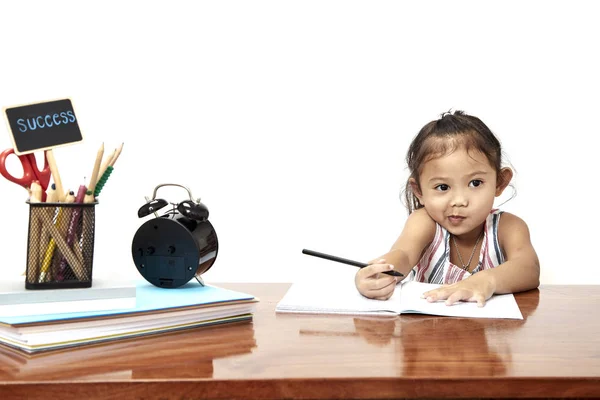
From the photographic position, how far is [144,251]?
1111mm

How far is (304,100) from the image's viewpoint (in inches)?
92.3

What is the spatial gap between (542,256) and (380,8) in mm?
903

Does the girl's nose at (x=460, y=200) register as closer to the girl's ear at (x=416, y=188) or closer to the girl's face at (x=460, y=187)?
the girl's face at (x=460, y=187)

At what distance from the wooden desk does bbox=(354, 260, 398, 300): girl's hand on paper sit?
0.16m

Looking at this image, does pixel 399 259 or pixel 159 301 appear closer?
pixel 159 301

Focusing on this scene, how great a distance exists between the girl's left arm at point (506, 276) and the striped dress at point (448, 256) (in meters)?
0.02

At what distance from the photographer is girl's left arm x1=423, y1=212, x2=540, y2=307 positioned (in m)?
1.19

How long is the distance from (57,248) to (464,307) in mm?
599

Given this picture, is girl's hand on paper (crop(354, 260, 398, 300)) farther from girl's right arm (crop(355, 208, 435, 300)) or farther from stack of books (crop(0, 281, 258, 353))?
stack of books (crop(0, 281, 258, 353))

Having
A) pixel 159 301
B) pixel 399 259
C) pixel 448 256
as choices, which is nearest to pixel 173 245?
pixel 159 301

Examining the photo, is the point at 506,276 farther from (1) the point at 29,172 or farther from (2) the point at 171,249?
(1) the point at 29,172

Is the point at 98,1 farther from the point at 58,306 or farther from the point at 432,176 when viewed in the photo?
the point at 58,306

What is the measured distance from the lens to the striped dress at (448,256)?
5.56ft

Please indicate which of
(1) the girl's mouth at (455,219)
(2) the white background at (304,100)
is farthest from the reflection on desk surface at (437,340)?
(2) the white background at (304,100)
